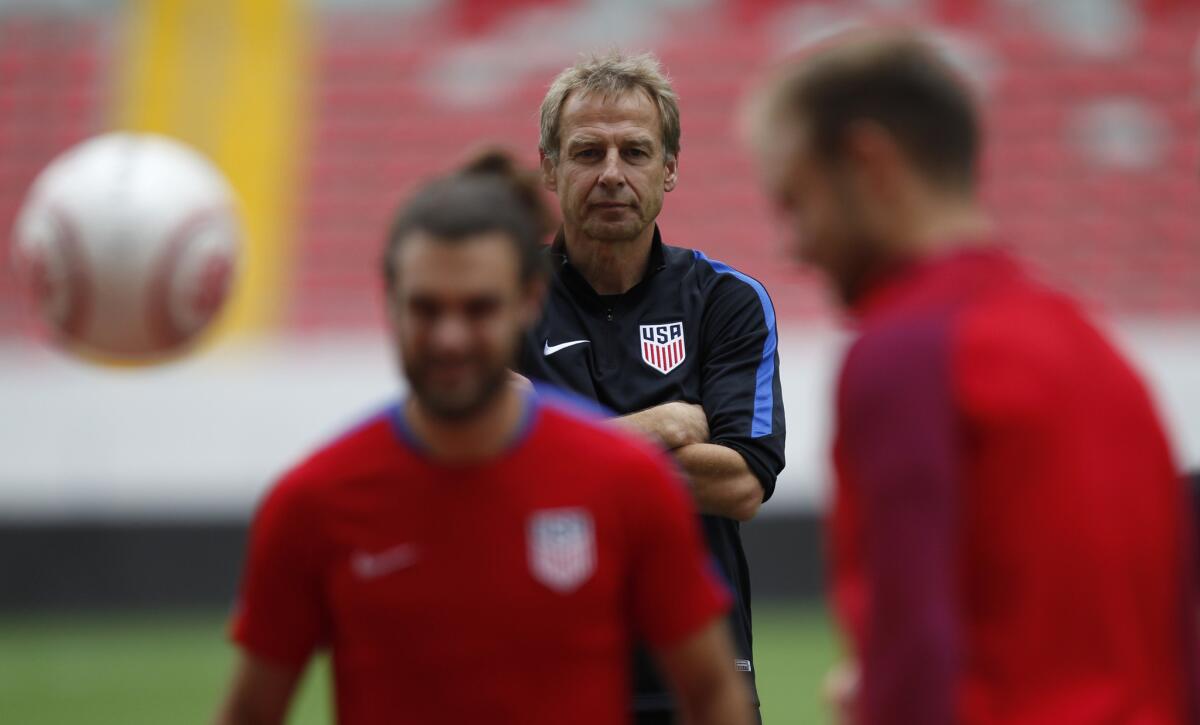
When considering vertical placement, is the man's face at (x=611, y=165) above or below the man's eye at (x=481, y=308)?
above

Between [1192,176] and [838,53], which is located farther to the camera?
[1192,176]

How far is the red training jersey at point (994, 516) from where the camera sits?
2066 millimetres

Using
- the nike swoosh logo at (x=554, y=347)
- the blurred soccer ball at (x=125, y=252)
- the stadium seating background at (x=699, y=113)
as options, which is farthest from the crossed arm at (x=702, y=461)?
the stadium seating background at (x=699, y=113)

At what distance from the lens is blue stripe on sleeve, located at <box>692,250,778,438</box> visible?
395 cm

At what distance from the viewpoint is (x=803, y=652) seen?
10.0 metres

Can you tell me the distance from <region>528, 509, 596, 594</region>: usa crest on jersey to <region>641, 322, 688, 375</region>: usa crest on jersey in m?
1.30

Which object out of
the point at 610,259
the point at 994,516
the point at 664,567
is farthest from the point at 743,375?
the point at 994,516

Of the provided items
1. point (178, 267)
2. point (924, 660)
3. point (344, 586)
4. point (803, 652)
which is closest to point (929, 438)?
point (924, 660)

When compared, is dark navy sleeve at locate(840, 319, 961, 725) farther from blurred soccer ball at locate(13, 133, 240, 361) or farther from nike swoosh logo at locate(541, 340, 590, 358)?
blurred soccer ball at locate(13, 133, 240, 361)

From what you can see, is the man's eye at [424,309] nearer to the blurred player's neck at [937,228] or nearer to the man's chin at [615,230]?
the blurred player's neck at [937,228]

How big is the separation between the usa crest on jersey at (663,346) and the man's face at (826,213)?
5.26ft

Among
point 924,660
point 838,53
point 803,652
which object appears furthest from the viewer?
point 803,652

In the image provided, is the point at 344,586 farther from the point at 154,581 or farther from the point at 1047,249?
the point at 1047,249

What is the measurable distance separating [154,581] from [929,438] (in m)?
9.66
